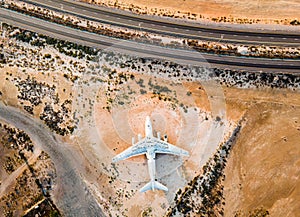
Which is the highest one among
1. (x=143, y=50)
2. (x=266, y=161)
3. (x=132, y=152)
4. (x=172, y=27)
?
(x=172, y=27)

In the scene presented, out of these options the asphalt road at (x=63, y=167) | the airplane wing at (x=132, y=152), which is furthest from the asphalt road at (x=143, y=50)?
the airplane wing at (x=132, y=152)

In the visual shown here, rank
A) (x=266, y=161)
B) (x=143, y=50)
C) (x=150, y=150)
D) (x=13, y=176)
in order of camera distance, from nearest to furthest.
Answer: (x=150, y=150)
(x=266, y=161)
(x=13, y=176)
(x=143, y=50)

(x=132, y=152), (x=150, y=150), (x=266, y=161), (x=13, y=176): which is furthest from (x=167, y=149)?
(x=13, y=176)

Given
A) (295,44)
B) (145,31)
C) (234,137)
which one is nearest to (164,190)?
(234,137)

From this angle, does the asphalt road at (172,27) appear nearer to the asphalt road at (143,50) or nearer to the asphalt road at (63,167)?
the asphalt road at (143,50)

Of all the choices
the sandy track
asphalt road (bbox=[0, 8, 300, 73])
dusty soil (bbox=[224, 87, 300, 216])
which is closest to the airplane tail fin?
dusty soil (bbox=[224, 87, 300, 216])

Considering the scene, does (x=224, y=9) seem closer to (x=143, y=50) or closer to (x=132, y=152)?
(x=143, y=50)

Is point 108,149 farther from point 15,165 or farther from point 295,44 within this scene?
point 295,44
